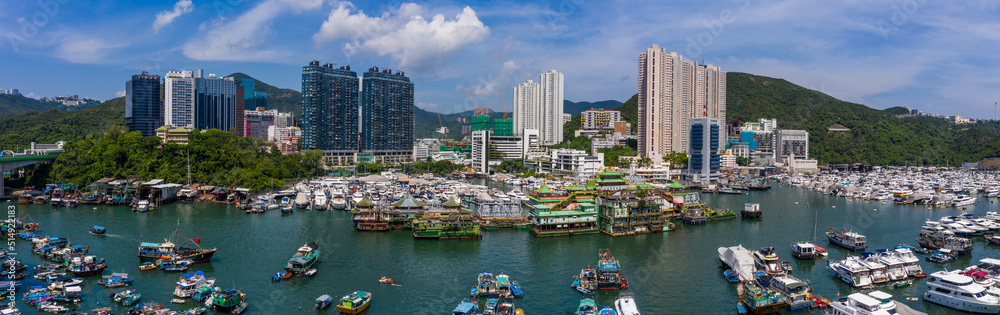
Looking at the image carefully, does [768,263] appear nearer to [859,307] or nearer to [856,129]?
[859,307]

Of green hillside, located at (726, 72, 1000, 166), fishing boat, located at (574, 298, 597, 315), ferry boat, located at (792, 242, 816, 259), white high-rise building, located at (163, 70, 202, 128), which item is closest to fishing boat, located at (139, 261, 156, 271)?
fishing boat, located at (574, 298, 597, 315)

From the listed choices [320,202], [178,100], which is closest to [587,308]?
[320,202]

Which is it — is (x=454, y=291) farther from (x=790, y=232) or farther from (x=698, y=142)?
(x=698, y=142)

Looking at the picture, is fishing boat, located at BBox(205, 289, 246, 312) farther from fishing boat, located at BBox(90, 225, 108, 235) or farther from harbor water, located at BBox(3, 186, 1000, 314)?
fishing boat, located at BBox(90, 225, 108, 235)

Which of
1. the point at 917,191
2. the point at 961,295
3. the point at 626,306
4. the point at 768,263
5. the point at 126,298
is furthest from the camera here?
the point at 917,191

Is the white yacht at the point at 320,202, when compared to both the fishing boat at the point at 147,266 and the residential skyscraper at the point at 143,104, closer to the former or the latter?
the fishing boat at the point at 147,266

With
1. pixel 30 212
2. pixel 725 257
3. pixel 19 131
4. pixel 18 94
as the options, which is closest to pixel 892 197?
pixel 725 257

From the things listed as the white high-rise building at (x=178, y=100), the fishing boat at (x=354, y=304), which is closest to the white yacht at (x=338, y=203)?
the fishing boat at (x=354, y=304)

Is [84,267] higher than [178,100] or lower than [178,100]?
lower
